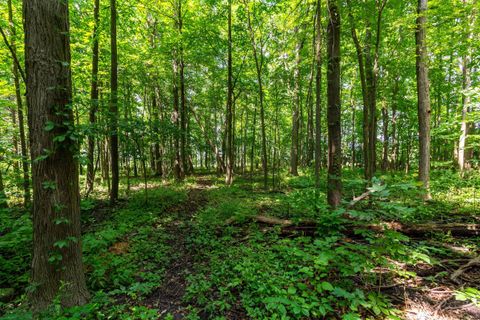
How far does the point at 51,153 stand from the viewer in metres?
2.69

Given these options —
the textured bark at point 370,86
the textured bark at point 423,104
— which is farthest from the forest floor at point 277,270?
the textured bark at point 370,86

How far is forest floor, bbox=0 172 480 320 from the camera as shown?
8.80 ft

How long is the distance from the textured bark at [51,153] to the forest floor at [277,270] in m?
0.40

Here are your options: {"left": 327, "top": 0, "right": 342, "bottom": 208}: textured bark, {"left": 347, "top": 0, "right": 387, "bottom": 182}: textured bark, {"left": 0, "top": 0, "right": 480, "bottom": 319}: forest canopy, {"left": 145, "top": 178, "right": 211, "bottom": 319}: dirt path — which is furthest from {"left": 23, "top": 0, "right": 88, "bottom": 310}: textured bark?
{"left": 347, "top": 0, "right": 387, "bottom": 182}: textured bark

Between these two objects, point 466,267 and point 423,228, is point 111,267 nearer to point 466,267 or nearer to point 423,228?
point 466,267

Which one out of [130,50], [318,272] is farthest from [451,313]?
[130,50]

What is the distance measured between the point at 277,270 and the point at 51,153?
142 inches

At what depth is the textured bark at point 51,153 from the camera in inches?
104

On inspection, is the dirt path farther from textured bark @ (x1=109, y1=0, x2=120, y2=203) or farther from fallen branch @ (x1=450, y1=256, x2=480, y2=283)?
fallen branch @ (x1=450, y1=256, x2=480, y2=283)

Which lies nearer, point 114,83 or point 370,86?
point 370,86

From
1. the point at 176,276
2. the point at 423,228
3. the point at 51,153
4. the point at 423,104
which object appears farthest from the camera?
the point at 423,104

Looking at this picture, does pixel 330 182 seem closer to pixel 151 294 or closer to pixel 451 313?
pixel 451 313

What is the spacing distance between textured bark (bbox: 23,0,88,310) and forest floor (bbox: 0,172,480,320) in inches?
15.8

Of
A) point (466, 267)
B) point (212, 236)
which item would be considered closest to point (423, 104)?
point (466, 267)
